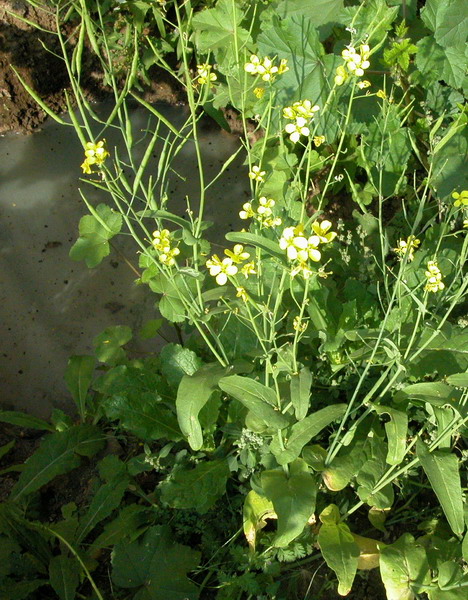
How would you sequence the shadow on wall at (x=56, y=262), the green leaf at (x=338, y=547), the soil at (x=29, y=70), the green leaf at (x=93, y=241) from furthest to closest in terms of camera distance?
1. the soil at (x=29, y=70)
2. the shadow on wall at (x=56, y=262)
3. the green leaf at (x=93, y=241)
4. the green leaf at (x=338, y=547)

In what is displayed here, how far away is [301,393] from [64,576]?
2.99 ft

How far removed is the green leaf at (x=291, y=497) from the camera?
156 cm

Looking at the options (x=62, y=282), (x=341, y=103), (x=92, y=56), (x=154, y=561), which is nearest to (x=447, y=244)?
(x=341, y=103)

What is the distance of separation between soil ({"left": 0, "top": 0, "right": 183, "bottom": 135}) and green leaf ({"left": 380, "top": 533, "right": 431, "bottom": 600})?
2.26 m

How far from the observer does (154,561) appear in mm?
1772

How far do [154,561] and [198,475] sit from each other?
0.27m

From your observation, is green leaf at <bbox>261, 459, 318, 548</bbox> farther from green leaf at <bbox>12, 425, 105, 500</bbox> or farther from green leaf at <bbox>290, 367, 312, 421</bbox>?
green leaf at <bbox>12, 425, 105, 500</bbox>

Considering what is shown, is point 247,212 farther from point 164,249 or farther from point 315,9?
point 315,9

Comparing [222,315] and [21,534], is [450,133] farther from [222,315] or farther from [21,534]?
[21,534]

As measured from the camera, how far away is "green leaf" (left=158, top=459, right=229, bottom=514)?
1756 mm

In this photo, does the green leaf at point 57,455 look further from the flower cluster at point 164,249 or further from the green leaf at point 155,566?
the flower cluster at point 164,249

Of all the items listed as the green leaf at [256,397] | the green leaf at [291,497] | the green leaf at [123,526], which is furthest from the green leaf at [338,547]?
the green leaf at [123,526]

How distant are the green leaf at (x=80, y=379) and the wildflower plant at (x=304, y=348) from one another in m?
0.01

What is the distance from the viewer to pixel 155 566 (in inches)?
69.7
